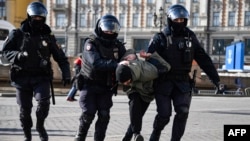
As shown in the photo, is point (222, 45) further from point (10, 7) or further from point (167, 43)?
point (167, 43)

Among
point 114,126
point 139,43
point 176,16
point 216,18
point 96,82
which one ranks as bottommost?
point 139,43

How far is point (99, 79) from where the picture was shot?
19.5 ft

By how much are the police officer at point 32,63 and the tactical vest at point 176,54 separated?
1440 millimetres

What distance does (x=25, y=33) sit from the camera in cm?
627

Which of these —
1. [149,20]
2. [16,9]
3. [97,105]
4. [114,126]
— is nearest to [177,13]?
[97,105]

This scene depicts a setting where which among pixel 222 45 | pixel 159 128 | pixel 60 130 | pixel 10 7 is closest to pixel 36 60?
pixel 159 128

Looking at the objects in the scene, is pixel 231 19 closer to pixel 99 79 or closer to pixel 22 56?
pixel 99 79

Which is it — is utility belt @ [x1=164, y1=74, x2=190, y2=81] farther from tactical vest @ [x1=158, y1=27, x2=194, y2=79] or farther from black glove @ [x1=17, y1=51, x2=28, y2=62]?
black glove @ [x1=17, y1=51, x2=28, y2=62]

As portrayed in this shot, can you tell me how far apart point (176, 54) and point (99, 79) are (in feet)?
3.37

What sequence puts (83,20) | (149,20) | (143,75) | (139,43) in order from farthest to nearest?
(83,20) < (149,20) < (139,43) < (143,75)

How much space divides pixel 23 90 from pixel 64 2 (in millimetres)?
68728

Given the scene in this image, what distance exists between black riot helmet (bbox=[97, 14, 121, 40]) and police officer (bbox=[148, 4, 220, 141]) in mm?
514

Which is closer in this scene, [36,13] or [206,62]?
[36,13]

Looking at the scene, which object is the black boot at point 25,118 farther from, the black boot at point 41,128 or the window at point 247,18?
the window at point 247,18
